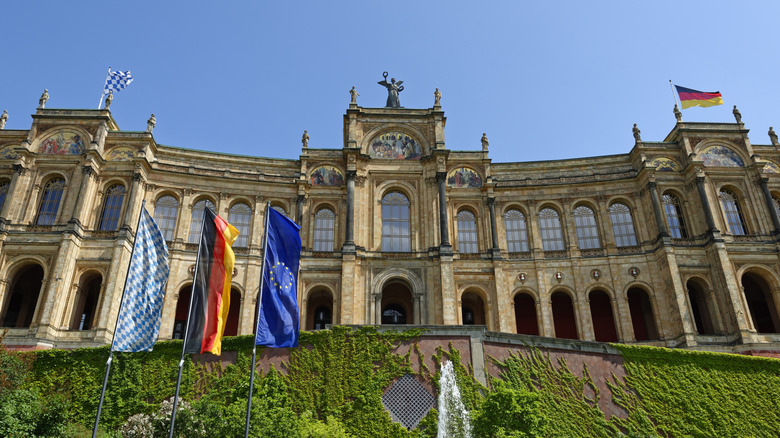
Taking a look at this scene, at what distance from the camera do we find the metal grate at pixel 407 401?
23.9 metres

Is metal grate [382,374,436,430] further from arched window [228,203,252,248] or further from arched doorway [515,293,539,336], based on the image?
arched window [228,203,252,248]

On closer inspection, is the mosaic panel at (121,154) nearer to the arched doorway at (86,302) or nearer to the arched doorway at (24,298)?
the arched doorway at (86,302)

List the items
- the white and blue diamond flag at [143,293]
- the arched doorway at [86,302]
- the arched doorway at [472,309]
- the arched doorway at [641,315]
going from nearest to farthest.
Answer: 1. the white and blue diamond flag at [143,293]
2. the arched doorway at [86,302]
3. the arched doorway at [641,315]
4. the arched doorway at [472,309]

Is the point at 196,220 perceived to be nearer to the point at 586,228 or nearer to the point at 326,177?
the point at 326,177

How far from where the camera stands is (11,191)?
3634cm

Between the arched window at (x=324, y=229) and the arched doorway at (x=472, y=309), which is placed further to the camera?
the arched doorway at (x=472, y=309)

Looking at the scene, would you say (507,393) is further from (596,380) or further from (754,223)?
(754,223)

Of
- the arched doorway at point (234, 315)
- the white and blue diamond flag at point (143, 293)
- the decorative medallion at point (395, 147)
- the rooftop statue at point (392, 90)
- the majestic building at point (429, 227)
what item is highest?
the rooftop statue at point (392, 90)

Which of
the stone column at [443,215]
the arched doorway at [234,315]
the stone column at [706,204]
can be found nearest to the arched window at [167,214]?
the arched doorway at [234,315]

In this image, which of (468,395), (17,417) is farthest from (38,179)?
(468,395)

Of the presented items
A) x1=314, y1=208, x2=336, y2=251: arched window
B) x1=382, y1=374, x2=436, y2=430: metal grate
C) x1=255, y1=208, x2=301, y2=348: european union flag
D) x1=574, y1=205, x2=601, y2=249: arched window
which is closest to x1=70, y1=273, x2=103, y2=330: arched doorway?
x1=314, y1=208, x2=336, y2=251: arched window

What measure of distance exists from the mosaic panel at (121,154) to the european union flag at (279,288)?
23.8m

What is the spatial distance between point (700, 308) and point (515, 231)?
14.1 m

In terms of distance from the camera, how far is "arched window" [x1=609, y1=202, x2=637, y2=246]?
133 ft
